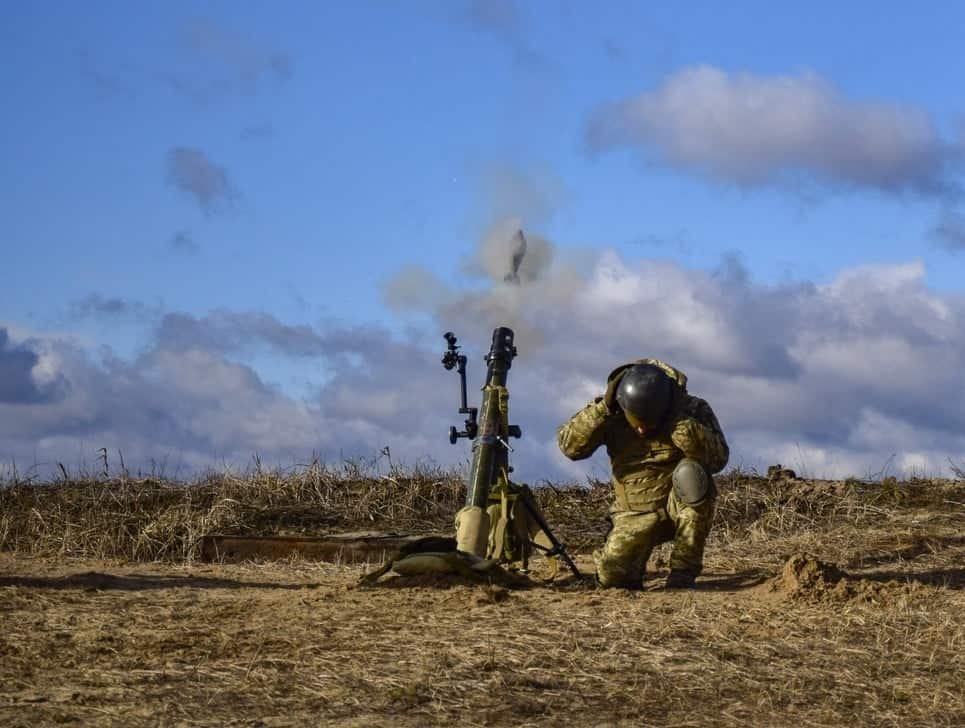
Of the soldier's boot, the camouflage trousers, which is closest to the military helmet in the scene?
the camouflage trousers

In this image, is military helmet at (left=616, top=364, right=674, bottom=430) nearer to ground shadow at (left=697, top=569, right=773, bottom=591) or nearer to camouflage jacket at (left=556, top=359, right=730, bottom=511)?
camouflage jacket at (left=556, top=359, right=730, bottom=511)

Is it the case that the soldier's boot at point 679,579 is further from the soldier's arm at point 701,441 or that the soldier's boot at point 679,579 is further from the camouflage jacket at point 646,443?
the soldier's arm at point 701,441

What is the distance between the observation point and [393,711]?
600cm

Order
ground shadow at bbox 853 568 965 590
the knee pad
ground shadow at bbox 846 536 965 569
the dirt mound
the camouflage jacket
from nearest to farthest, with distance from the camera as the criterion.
A: the dirt mound
the knee pad
the camouflage jacket
ground shadow at bbox 853 568 965 590
ground shadow at bbox 846 536 965 569

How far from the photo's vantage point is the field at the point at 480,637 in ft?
20.4

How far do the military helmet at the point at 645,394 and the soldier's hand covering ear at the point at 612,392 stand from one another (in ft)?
0.32

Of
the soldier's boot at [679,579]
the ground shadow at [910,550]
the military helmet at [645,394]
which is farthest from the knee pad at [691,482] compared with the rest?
the ground shadow at [910,550]

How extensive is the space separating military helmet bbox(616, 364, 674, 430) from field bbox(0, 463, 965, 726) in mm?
1181

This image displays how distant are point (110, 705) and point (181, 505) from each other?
24.4 feet

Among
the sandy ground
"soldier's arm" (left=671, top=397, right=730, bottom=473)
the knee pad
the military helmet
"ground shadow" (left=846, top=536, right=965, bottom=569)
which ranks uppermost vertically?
the military helmet

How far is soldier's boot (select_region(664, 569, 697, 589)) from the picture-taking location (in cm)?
952

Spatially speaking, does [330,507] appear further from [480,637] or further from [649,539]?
[480,637]

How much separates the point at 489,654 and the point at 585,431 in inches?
119

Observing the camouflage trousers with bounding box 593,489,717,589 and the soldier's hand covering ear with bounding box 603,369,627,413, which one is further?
the soldier's hand covering ear with bounding box 603,369,627,413
